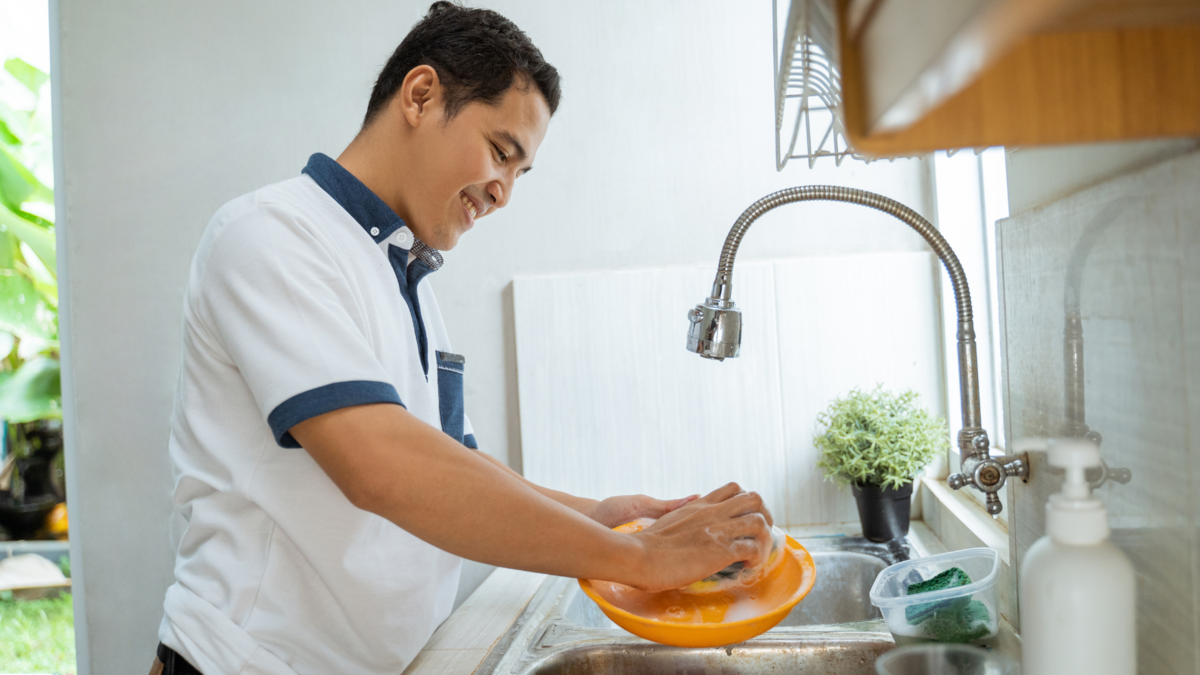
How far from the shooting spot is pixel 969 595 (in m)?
0.73

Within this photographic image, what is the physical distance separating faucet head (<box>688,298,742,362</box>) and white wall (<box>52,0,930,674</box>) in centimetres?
72

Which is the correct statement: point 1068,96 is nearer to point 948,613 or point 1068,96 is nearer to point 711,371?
point 948,613

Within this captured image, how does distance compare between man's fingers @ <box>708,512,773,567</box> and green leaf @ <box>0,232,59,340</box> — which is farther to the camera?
green leaf @ <box>0,232,59,340</box>

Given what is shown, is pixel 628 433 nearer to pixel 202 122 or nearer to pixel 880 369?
pixel 880 369

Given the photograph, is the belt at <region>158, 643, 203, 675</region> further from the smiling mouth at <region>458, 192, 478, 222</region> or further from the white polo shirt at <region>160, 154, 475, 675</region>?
the smiling mouth at <region>458, 192, 478, 222</region>

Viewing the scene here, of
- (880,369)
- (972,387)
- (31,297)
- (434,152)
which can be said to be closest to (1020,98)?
(972,387)

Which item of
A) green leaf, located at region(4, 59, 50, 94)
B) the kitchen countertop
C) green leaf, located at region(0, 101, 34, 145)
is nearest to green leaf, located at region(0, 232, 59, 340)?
green leaf, located at region(0, 101, 34, 145)

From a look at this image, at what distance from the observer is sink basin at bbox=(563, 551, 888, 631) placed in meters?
1.29

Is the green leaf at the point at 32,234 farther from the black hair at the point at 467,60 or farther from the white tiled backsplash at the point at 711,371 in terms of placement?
the black hair at the point at 467,60

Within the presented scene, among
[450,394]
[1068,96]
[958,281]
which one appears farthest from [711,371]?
[1068,96]

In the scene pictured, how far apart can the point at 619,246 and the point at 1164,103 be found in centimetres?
127

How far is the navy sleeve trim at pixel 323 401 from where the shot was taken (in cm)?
68

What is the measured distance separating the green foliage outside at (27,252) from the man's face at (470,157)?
5.06 feet

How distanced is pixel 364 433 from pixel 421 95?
475 millimetres
